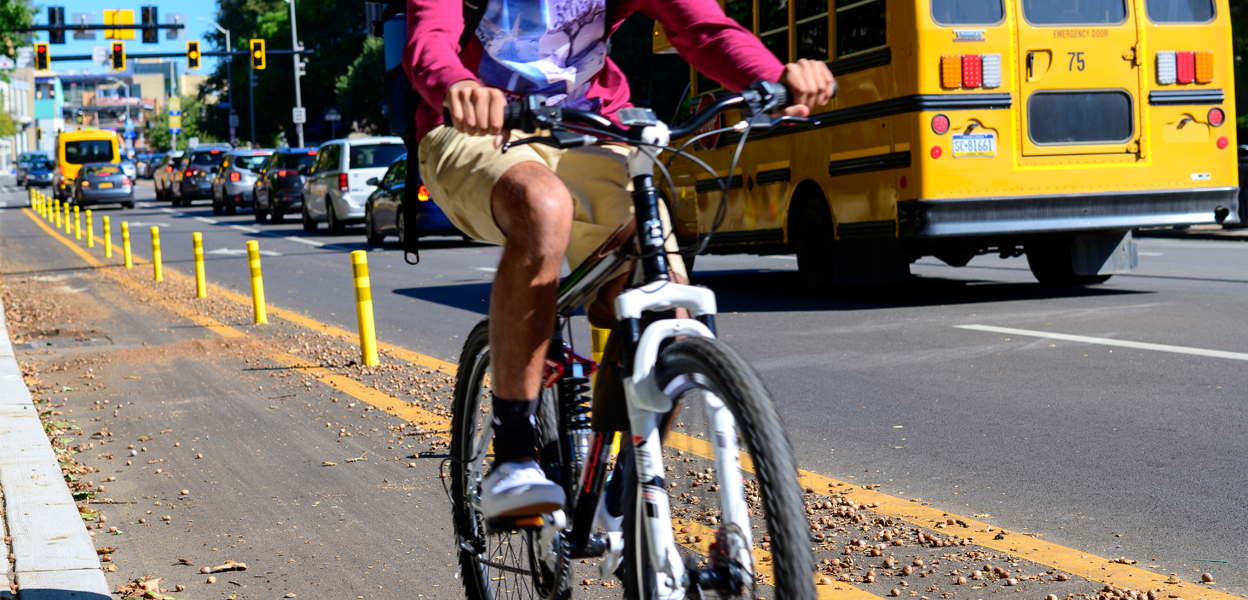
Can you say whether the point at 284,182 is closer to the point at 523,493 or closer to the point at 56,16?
the point at 56,16

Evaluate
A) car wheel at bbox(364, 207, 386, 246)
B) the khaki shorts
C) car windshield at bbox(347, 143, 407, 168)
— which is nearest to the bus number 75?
the khaki shorts

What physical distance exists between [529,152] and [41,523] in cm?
255

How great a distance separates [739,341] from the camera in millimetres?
9164

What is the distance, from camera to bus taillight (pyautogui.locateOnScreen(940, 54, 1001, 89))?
34.2ft

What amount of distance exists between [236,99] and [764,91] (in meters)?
87.7

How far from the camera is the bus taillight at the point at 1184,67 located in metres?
11.0

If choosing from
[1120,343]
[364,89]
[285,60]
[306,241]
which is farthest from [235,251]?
[285,60]

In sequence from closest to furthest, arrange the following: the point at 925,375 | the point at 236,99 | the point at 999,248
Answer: the point at 925,375 < the point at 999,248 < the point at 236,99

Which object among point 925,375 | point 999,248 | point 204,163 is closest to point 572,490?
point 925,375

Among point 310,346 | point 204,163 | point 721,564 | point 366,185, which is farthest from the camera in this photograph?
point 204,163

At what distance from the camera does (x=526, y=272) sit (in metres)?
2.77

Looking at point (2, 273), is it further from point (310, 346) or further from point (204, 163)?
point (204, 163)

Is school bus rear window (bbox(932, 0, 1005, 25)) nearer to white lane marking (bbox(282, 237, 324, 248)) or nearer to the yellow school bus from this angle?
the yellow school bus

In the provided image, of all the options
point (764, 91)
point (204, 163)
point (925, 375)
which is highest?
point (204, 163)
